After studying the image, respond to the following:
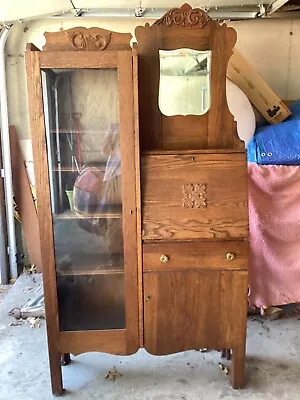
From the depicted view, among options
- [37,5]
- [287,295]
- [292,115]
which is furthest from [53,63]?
[287,295]

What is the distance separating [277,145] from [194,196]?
0.93 m

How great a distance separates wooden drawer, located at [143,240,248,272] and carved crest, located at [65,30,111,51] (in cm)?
84

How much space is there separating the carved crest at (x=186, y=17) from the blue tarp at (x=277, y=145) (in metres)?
0.91

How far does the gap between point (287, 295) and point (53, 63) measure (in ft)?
6.25

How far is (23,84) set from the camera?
10.0ft

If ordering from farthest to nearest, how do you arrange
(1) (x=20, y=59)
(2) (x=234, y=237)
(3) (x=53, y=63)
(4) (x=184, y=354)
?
(1) (x=20, y=59)
(4) (x=184, y=354)
(2) (x=234, y=237)
(3) (x=53, y=63)

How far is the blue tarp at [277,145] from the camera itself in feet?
8.12

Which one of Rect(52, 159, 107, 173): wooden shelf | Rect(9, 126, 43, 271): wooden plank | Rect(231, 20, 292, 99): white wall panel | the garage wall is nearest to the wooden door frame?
Rect(52, 159, 107, 173): wooden shelf

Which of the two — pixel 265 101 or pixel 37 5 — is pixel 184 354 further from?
pixel 37 5

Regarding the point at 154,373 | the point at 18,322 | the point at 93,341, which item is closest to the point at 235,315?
the point at 154,373

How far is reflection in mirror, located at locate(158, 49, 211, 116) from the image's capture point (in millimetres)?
1882

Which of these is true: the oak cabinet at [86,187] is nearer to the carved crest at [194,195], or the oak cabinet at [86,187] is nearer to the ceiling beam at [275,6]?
the carved crest at [194,195]

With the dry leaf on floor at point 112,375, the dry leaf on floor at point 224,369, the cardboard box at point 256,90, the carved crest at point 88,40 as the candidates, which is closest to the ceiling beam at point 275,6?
the cardboard box at point 256,90

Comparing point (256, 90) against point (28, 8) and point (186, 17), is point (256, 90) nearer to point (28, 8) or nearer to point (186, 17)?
point (186, 17)
